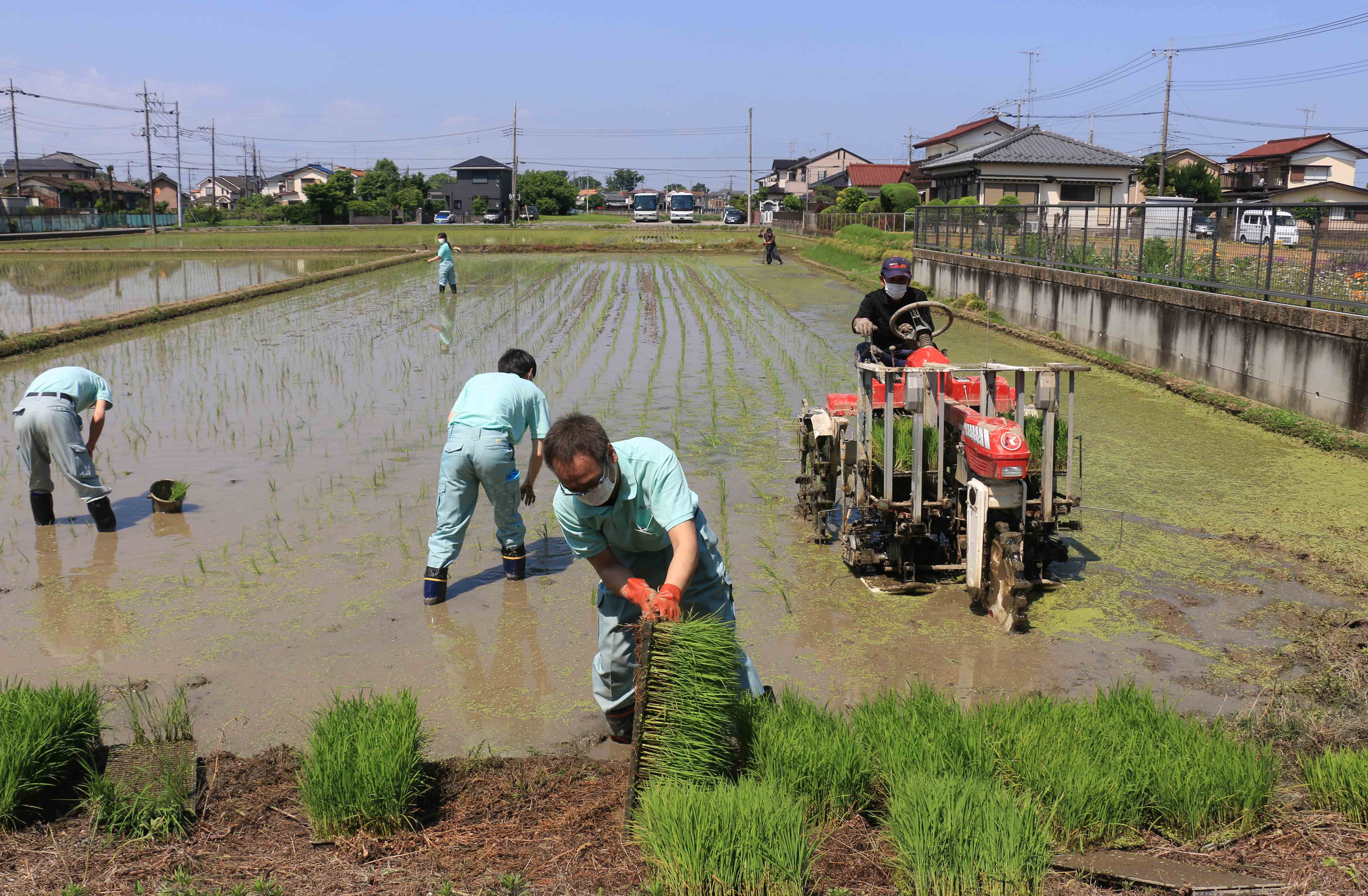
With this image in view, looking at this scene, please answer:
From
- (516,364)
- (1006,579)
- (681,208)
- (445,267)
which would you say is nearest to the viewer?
(1006,579)

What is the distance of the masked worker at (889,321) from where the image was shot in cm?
639

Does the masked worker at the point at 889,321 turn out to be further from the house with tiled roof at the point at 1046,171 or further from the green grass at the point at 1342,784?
the house with tiled roof at the point at 1046,171

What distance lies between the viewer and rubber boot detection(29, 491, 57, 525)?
681 centimetres

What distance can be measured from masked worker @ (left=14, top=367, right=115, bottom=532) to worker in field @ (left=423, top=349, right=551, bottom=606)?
2.54 m

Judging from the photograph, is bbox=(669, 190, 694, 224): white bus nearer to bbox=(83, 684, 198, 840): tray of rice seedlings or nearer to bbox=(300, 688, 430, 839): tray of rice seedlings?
bbox=(83, 684, 198, 840): tray of rice seedlings

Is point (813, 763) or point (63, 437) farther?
point (63, 437)

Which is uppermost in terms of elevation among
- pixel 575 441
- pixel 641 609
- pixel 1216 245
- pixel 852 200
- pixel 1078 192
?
pixel 852 200

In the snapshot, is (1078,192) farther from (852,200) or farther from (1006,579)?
(1006,579)

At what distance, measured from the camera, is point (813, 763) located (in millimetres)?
3234

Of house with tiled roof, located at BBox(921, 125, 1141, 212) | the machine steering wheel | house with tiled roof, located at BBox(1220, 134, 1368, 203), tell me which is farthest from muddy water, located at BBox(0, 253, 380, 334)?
house with tiled roof, located at BBox(1220, 134, 1368, 203)

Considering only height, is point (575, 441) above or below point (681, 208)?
below

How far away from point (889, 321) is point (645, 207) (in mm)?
66608

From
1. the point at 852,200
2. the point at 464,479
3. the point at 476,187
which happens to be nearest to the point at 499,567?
the point at 464,479

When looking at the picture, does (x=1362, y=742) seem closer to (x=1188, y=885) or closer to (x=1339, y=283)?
(x=1188, y=885)
